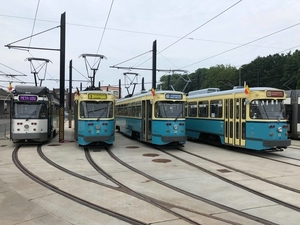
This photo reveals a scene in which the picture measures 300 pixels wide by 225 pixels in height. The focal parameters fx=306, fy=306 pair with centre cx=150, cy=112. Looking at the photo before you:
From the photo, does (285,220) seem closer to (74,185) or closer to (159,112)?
(74,185)

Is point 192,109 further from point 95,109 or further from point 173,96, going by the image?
point 95,109

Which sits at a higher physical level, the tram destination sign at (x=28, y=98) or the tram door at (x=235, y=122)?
the tram destination sign at (x=28, y=98)

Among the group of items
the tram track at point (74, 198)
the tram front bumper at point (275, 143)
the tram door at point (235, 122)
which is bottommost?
the tram track at point (74, 198)

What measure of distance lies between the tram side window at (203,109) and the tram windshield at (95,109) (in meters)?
5.49

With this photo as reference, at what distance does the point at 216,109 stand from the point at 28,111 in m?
10.1

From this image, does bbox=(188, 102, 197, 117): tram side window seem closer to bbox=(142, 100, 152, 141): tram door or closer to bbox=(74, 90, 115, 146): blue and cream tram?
bbox=(142, 100, 152, 141): tram door

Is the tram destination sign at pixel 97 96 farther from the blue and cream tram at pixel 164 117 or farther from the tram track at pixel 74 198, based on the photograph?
the tram track at pixel 74 198

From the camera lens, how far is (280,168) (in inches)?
416

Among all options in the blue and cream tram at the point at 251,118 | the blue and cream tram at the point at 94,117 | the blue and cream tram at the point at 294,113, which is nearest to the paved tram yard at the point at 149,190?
the blue and cream tram at the point at 251,118

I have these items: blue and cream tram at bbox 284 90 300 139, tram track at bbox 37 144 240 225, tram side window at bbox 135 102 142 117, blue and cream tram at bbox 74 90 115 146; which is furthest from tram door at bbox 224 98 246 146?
blue and cream tram at bbox 284 90 300 139

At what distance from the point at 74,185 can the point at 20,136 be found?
368 inches

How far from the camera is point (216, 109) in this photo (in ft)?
53.1

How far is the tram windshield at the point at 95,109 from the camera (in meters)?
15.0

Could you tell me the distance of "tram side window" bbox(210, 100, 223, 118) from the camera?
15727 millimetres
